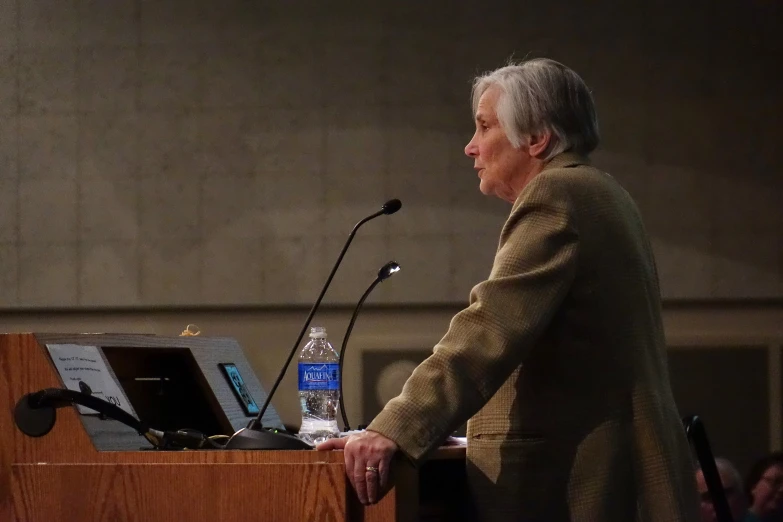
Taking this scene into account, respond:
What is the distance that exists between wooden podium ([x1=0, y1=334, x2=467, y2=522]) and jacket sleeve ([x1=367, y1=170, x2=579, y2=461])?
3.2 inches

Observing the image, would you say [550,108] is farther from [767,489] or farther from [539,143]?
[767,489]

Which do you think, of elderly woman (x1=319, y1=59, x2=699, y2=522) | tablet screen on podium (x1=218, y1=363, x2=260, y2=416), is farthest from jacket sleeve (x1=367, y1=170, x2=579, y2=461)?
tablet screen on podium (x1=218, y1=363, x2=260, y2=416)

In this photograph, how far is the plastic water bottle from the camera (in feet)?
7.31

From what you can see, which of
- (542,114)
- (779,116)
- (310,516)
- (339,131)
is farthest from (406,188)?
(310,516)

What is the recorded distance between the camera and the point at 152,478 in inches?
61.9

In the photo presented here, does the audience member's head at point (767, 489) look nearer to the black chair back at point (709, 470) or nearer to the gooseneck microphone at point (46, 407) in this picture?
the black chair back at point (709, 470)

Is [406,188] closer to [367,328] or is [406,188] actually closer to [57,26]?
[367,328]

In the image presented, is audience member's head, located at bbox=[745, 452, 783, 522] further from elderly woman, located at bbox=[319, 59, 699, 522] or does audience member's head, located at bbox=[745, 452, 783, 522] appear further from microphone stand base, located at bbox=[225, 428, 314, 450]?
microphone stand base, located at bbox=[225, 428, 314, 450]

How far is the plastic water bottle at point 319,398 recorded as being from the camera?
2.23m

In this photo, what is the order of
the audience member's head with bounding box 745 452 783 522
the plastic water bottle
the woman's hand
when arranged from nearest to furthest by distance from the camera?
the woman's hand, the plastic water bottle, the audience member's head with bounding box 745 452 783 522

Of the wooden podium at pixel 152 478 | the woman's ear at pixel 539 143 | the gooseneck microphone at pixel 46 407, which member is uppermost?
the woman's ear at pixel 539 143

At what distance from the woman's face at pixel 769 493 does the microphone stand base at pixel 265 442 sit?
290 centimetres

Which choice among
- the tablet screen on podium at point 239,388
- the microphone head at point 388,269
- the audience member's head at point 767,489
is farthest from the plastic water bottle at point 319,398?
the audience member's head at point 767,489

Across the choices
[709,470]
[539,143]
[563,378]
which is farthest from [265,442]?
[709,470]
